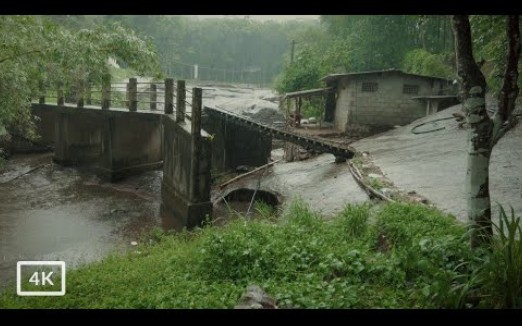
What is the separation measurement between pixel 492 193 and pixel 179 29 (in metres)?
7.59

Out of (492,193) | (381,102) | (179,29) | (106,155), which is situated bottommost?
(106,155)

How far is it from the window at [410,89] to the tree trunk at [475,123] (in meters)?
17.8

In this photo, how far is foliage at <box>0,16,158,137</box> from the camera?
920 cm

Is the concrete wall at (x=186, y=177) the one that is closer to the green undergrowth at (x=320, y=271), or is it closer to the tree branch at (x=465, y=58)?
the green undergrowth at (x=320, y=271)

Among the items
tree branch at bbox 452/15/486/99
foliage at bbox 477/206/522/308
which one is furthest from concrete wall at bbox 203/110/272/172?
foliage at bbox 477/206/522/308

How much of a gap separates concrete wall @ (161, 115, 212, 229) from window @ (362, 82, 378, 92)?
37.0ft

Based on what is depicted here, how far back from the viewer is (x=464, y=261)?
5.21 m

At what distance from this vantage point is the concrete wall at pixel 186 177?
12.2 meters

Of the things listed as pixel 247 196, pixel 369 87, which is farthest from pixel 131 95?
pixel 369 87

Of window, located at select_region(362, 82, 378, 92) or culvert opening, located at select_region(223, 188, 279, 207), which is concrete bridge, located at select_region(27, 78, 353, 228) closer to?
culvert opening, located at select_region(223, 188, 279, 207)

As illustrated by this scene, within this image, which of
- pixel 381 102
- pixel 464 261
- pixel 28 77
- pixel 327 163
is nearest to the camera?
pixel 464 261

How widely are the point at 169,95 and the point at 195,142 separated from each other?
3.72 meters
